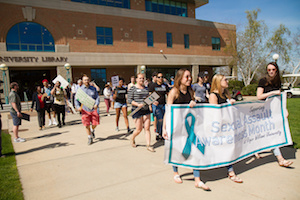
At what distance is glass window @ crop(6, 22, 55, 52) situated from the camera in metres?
21.4

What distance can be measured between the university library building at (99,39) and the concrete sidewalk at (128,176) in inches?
604

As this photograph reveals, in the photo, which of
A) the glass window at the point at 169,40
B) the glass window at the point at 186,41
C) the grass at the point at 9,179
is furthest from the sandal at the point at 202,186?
the glass window at the point at 186,41

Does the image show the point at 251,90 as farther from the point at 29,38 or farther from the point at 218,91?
the point at 29,38

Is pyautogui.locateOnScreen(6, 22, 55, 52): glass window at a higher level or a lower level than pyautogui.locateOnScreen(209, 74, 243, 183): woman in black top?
higher

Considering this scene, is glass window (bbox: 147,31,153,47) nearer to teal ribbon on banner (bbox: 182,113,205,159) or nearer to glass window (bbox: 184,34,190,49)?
glass window (bbox: 184,34,190,49)

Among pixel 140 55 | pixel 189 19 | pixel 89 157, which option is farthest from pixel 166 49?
pixel 89 157

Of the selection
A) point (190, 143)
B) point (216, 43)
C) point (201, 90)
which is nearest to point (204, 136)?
point (190, 143)

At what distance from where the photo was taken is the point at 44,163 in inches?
196

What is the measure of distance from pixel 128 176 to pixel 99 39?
23.8 meters

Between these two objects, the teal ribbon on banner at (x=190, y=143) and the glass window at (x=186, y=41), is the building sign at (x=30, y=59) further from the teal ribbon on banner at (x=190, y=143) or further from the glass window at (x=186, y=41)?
the teal ribbon on banner at (x=190, y=143)

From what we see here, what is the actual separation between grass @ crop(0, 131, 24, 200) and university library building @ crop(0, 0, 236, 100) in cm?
1493

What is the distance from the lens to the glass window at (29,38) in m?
21.4

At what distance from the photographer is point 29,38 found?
72.3 feet

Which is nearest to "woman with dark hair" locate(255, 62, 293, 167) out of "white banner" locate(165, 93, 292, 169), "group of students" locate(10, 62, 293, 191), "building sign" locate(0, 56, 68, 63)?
"group of students" locate(10, 62, 293, 191)
